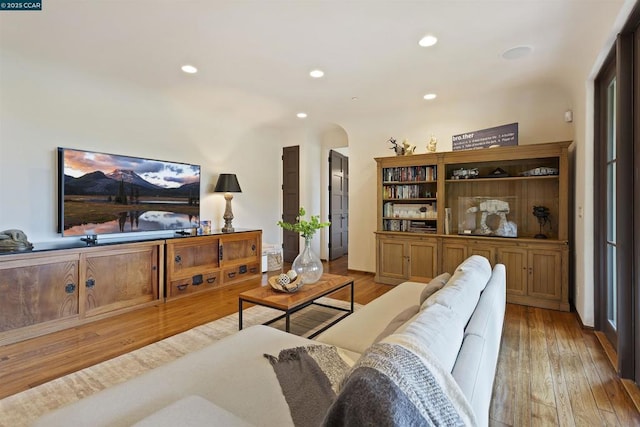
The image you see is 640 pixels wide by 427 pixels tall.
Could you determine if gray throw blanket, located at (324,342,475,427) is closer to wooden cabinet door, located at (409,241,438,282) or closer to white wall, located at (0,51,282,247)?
wooden cabinet door, located at (409,241,438,282)

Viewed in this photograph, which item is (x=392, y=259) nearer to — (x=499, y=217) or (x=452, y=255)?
(x=452, y=255)

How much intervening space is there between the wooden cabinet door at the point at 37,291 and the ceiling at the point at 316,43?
1.99 metres

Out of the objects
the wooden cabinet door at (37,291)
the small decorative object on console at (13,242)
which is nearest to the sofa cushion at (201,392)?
the wooden cabinet door at (37,291)

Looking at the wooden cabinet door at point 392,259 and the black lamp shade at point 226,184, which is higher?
the black lamp shade at point 226,184

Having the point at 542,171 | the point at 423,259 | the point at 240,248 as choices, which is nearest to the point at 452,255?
the point at 423,259

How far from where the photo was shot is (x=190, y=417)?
101 cm

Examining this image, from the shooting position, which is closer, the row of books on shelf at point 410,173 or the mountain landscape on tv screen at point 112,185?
the mountain landscape on tv screen at point 112,185

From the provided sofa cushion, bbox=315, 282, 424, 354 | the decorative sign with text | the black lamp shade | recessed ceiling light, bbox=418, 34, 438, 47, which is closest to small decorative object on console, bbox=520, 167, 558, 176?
the decorative sign with text

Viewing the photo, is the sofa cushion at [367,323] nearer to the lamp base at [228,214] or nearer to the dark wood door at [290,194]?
the lamp base at [228,214]

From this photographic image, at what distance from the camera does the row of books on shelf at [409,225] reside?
4.61 meters

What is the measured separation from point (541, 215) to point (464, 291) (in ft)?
10.2

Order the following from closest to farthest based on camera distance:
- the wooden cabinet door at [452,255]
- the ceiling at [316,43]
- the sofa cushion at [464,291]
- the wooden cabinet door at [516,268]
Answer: the sofa cushion at [464,291], the ceiling at [316,43], the wooden cabinet door at [516,268], the wooden cabinet door at [452,255]

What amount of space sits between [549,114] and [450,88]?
4.23 feet

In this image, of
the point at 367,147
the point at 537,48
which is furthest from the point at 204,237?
the point at 537,48
